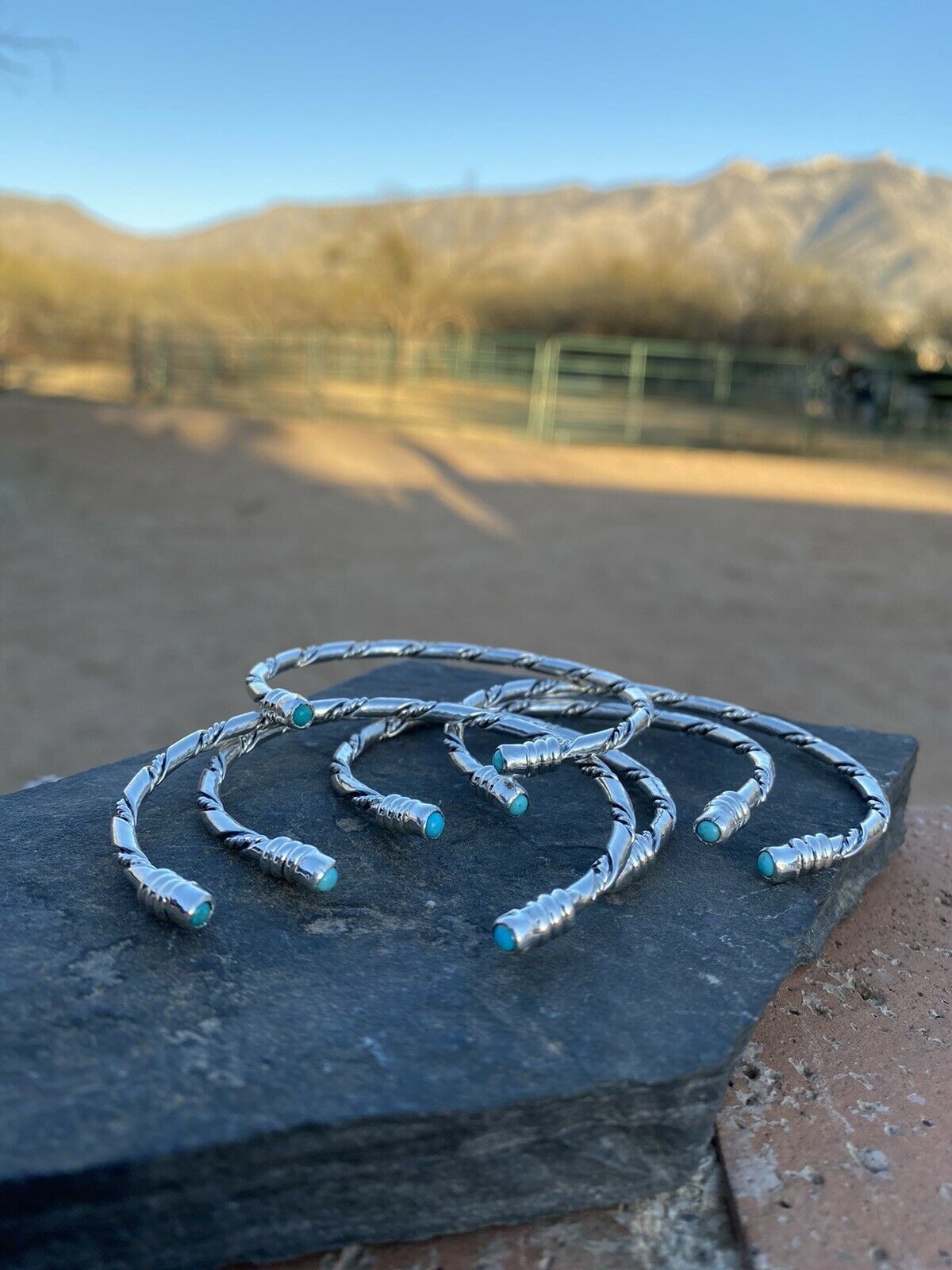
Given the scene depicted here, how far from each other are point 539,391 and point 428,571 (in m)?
9.22

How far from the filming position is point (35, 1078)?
1247 mm

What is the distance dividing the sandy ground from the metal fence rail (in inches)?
131

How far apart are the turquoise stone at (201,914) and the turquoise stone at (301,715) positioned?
0.45 metres

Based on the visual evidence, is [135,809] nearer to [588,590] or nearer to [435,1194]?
[435,1194]

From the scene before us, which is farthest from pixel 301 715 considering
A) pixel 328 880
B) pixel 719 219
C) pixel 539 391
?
pixel 719 219

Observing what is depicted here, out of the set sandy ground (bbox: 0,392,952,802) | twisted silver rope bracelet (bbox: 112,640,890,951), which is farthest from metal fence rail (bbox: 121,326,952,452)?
twisted silver rope bracelet (bbox: 112,640,890,951)

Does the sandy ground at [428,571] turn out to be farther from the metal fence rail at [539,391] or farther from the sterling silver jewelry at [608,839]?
the metal fence rail at [539,391]

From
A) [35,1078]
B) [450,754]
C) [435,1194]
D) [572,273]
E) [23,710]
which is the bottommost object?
[23,710]

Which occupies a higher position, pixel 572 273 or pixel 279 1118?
pixel 572 273

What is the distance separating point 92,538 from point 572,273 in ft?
98.7

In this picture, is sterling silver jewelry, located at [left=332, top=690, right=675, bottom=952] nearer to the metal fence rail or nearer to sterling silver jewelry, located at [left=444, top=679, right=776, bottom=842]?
sterling silver jewelry, located at [left=444, top=679, right=776, bottom=842]

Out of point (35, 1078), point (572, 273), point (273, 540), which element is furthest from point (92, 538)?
point (572, 273)

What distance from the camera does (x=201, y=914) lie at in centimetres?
143

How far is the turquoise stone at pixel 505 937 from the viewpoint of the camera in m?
1.42
